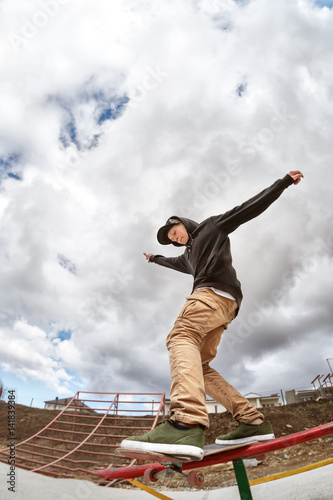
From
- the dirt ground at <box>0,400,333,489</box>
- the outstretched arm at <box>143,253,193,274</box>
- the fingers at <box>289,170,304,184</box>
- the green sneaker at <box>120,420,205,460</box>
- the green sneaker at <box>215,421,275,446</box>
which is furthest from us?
the dirt ground at <box>0,400,333,489</box>

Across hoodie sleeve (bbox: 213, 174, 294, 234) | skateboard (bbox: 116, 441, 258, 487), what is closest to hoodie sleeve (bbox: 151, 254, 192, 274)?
hoodie sleeve (bbox: 213, 174, 294, 234)

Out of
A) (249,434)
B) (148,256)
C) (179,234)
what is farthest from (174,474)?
(148,256)

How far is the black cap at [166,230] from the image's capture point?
2672mm

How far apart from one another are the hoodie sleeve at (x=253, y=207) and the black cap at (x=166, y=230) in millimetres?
524

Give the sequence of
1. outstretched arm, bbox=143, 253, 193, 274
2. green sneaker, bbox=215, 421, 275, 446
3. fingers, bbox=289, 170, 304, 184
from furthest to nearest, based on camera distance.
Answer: outstretched arm, bbox=143, 253, 193, 274, fingers, bbox=289, 170, 304, 184, green sneaker, bbox=215, 421, 275, 446

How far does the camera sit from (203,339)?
7.07 ft

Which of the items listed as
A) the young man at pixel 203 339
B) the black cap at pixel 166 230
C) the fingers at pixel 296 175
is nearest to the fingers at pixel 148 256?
the black cap at pixel 166 230

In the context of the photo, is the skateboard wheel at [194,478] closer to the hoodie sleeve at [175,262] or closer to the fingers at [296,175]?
the hoodie sleeve at [175,262]

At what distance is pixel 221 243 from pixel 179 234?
0.45 metres

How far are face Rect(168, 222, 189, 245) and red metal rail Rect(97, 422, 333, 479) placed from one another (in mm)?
1605

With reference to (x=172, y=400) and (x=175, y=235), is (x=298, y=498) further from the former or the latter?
(x=175, y=235)

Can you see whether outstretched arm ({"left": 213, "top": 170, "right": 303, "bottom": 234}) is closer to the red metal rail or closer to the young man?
the young man

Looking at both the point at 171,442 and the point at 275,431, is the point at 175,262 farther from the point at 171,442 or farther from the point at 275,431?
the point at 275,431

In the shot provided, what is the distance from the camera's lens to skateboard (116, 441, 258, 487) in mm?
1388
